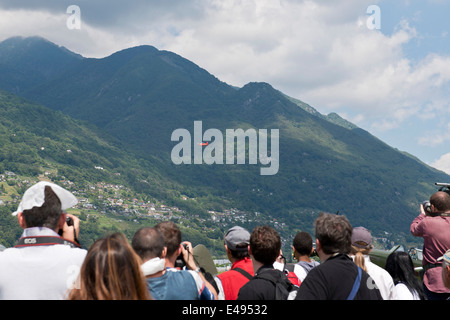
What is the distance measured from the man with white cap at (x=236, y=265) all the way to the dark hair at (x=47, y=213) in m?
2.30

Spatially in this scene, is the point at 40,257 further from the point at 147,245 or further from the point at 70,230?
the point at 147,245

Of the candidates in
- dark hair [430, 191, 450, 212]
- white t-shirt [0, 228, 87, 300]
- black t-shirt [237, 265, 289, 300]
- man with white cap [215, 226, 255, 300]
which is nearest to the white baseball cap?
white t-shirt [0, 228, 87, 300]

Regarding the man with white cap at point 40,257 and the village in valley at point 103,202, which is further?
the village in valley at point 103,202

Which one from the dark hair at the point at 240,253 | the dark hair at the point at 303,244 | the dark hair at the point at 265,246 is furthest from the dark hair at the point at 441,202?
the dark hair at the point at 240,253

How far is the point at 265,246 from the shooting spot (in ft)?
17.7

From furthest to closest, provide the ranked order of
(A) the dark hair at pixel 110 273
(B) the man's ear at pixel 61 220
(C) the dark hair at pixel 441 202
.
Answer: (C) the dark hair at pixel 441 202 → (B) the man's ear at pixel 61 220 → (A) the dark hair at pixel 110 273

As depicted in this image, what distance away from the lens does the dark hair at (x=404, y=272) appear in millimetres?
6129

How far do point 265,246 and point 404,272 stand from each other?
7.25 feet

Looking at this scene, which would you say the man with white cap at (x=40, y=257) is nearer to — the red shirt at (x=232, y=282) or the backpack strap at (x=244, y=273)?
the red shirt at (x=232, y=282)

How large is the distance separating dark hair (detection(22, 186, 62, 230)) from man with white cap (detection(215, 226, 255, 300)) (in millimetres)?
2303

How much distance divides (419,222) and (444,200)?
0.51m

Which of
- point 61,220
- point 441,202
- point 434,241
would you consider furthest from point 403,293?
point 61,220

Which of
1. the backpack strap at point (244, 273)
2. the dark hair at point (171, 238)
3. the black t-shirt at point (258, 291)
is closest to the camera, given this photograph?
the black t-shirt at point (258, 291)
